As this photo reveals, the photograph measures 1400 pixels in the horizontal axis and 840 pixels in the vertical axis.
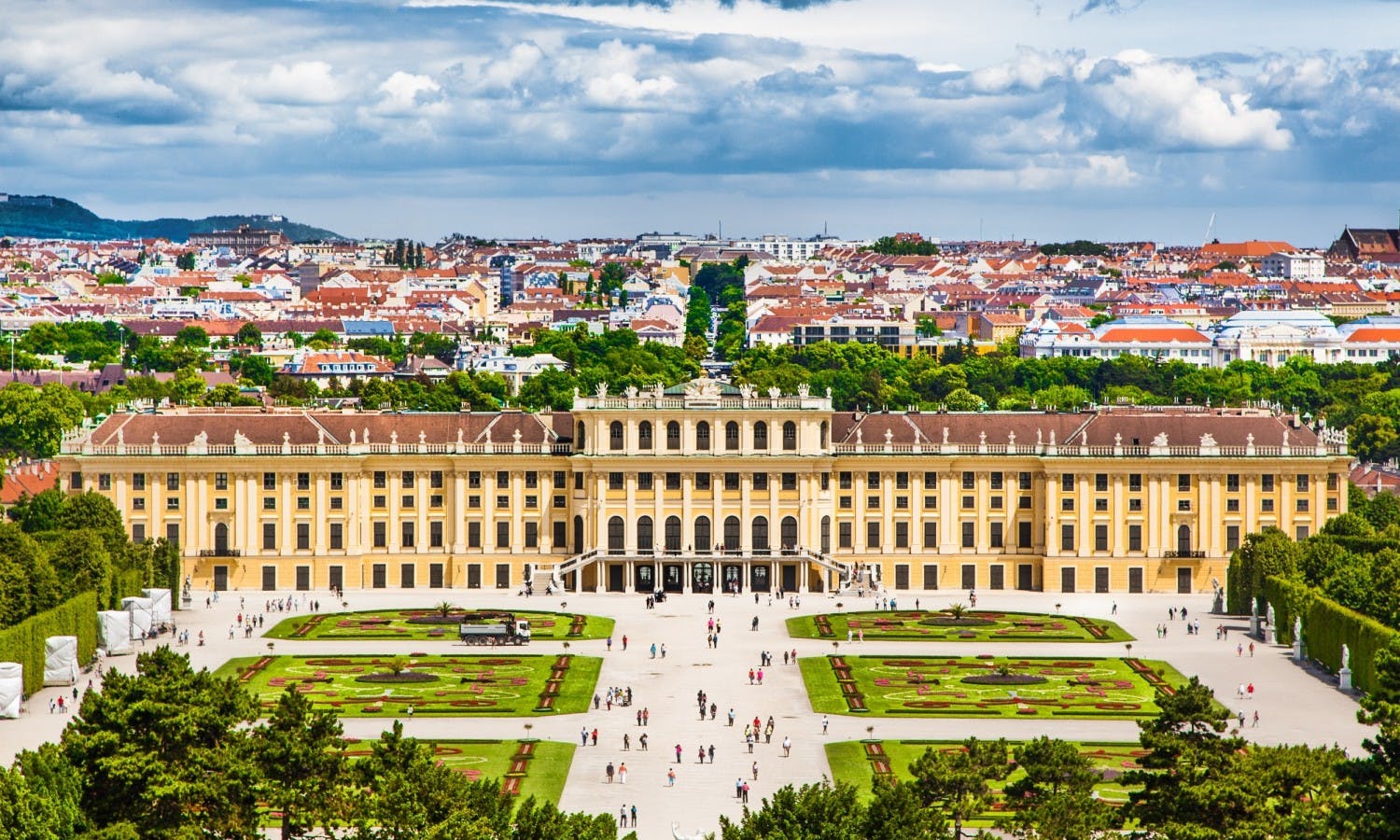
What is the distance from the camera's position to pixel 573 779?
8031 centimetres

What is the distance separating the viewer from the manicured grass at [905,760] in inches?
3066

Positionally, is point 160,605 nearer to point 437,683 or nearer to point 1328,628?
point 437,683

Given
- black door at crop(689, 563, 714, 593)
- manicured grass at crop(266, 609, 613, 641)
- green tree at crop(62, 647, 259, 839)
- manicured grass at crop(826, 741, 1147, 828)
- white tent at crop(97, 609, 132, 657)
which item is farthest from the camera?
black door at crop(689, 563, 714, 593)

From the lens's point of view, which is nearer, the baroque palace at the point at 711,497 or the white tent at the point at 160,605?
the white tent at the point at 160,605

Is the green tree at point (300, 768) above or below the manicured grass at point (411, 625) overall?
above

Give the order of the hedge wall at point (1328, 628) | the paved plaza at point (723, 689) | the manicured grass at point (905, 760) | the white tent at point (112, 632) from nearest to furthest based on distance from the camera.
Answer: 1. the manicured grass at point (905, 760)
2. the paved plaza at point (723, 689)
3. the hedge wall at point (1328, 628)
4. the white tent at point (112, 632)

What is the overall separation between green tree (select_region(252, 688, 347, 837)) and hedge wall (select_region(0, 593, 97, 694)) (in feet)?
88.5

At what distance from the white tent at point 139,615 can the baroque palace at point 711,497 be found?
18.4 m

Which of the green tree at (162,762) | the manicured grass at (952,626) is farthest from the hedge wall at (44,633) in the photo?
the manicured grass at (952,626)

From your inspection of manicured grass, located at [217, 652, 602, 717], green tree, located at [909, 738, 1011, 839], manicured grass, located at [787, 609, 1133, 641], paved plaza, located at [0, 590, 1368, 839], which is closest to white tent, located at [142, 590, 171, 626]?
paved plaza, located at [0, 590, 1368, 839]

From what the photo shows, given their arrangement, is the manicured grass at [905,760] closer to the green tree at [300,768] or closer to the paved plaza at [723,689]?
the paved plaza at [723,689]

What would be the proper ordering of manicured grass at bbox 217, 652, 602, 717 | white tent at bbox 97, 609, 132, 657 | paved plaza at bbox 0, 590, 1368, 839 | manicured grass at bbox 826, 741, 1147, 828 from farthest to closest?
white tent at bbox 97, 609, 132, 657 < manicured grass at bbox 217, 652, 602, 717 < paved plaza at bbox 0, 590, 1368, 839 < manicured grass at bbox 826, 741, 1147, 828

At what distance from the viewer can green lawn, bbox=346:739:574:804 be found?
78.6 meters

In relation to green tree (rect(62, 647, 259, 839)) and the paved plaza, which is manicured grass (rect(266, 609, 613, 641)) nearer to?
the paved plaza
